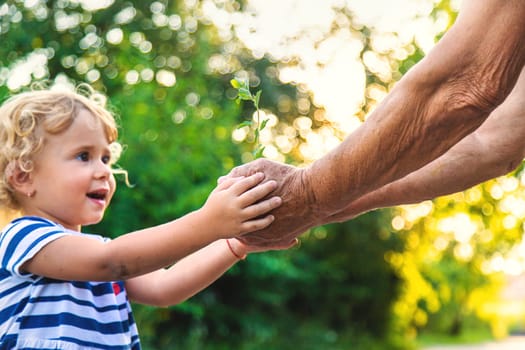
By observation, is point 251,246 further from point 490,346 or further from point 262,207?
point 490,346

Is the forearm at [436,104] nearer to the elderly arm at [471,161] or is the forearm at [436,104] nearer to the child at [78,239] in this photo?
the child at [78,239]

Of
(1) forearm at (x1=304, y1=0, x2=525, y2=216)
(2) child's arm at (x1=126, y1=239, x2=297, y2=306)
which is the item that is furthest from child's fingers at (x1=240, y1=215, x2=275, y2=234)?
(2) child's arm at (x1=126, y1=239, x2=297, y2=306)

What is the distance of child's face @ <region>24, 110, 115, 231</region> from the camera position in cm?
197

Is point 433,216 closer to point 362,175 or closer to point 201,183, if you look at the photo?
point 201,183

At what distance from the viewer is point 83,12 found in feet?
28.4

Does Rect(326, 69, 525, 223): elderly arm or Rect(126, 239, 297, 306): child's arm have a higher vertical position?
Rect(326, 69, 525, 223): elderly arm

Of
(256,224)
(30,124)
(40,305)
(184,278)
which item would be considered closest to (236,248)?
(184,278)

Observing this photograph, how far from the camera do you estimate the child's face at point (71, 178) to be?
1.97 m

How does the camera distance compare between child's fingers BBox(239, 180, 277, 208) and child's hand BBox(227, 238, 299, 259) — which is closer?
child's fingers BBox(239, 180, 277, 208)

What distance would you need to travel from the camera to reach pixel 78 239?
1.73 meters

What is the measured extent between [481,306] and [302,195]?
24.2 meters

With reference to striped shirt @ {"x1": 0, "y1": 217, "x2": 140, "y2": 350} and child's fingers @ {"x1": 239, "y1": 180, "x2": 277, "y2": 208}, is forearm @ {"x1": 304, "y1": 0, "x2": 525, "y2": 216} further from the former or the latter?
striped shirt @ {"x1": 0, "y1": 217, "x2": 140, "y2": 350}

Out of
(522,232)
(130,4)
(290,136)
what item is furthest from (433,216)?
(130,4)

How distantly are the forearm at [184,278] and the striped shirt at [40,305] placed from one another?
260 millimetres
